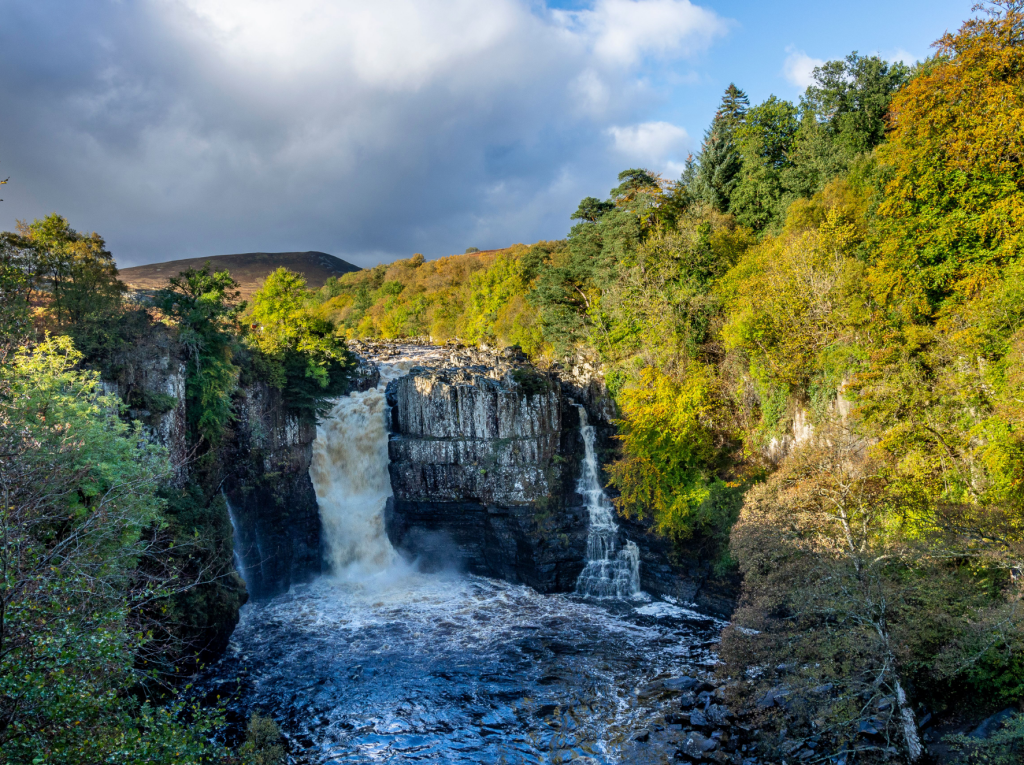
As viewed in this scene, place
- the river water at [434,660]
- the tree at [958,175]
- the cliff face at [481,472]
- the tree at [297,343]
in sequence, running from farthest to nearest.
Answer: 1. the cliff face at [481,472]
2. the tree at [297,343]
3. the tree at [958,175]
4. the river water at [434,660]

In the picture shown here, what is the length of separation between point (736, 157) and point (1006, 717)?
39.1 metres

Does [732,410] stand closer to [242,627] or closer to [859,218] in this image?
[859,218]

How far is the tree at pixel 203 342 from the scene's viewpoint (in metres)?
25.4

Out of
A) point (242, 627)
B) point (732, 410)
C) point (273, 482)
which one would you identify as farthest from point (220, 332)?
point (732, 410)

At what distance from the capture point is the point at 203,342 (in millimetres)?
25672

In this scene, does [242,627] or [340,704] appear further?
[242,627]

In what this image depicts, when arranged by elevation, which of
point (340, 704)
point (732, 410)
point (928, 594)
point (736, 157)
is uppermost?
point (736, 157)

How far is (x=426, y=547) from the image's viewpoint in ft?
114

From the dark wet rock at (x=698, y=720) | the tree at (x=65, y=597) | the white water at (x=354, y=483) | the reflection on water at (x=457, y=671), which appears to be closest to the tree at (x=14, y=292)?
the tree at (x=65, y=597)

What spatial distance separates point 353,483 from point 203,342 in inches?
505

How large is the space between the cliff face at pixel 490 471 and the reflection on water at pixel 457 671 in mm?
3165

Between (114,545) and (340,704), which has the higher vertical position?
(114,545)

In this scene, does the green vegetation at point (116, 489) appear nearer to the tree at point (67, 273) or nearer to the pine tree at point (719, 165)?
the tree at point (67, 273)

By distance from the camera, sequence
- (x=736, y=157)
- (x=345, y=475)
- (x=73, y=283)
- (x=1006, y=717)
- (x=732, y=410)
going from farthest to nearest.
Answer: (x=736, y=157)
(x=345, y=475)
(x=732, y=410)
(x=73, y=283)
(x=1006, y=717)
